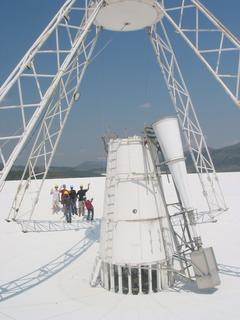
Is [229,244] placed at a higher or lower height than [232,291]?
higher

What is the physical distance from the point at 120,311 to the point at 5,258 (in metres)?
7.64

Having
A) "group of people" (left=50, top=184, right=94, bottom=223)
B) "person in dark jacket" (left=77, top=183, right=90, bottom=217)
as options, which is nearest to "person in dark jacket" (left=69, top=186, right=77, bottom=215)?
"group of people" (left=50, top=184, right=94, bottom=223)

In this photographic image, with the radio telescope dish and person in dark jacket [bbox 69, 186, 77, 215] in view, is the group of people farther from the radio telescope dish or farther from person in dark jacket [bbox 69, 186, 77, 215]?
the radio telescope dish

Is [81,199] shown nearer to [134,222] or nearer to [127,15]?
[134,222]

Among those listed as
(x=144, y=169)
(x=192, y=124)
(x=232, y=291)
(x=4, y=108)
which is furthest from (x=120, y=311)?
(x=192, y=124)

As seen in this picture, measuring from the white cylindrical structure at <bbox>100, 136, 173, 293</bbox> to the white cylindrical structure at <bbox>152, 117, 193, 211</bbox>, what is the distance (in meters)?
0.82

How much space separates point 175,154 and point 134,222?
2615 millimetres

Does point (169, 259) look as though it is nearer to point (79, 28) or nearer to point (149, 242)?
point (149, 242)

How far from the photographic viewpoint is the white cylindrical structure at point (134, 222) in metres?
11.5

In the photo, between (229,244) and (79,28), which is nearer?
(79,28)

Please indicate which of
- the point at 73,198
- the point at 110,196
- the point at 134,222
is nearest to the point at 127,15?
the point at 110,196

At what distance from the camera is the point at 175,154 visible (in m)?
11.9

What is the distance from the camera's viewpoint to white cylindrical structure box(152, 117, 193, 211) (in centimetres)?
1185

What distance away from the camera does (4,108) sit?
34.6 feet
